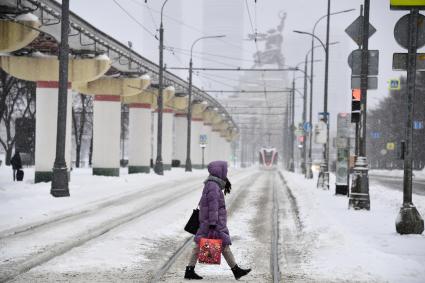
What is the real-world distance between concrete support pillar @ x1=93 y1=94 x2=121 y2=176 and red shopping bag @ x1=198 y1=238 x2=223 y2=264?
2652 centimetres

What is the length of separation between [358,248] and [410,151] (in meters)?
2.41

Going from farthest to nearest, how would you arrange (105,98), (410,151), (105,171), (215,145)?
(215,145) → (105,171) → (105,98) → (410,151)

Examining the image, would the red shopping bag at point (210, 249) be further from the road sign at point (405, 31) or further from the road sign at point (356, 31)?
the road sign at point (356, 31)

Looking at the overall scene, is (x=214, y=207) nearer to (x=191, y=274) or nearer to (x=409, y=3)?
(x=191, y=274)

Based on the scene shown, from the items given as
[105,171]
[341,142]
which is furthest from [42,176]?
[341,142]

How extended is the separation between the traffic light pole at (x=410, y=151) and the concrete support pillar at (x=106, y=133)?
23.5m

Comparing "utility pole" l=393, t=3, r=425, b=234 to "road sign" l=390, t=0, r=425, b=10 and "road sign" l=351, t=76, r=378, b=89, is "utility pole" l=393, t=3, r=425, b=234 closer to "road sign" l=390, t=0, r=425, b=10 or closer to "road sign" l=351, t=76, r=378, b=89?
"road sign" l=390, t=0, r=425, b=10

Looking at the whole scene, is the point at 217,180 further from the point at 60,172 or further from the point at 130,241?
the point at 60,172

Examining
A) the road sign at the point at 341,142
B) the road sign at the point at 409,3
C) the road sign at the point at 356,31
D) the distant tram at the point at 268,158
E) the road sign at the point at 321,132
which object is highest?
the road sign at the point at 356,31

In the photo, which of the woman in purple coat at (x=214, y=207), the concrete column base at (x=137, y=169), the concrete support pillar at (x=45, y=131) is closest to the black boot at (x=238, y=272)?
the woman in purple coat at (x=214, y=207)

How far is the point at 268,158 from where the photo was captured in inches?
3182

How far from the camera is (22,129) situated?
129ft

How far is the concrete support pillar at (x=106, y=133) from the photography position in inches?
1312

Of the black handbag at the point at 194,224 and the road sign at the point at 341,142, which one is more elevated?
the road sign at the point at 341,142
